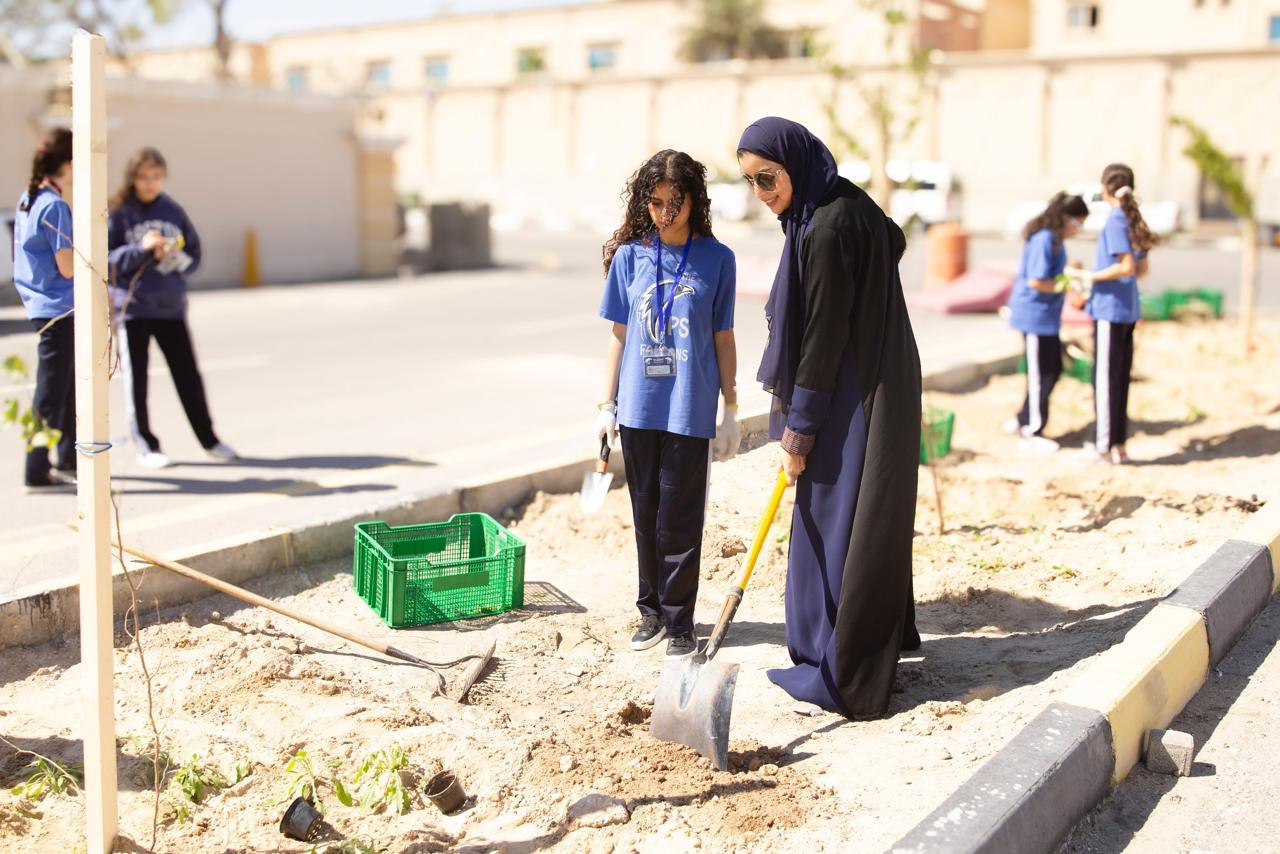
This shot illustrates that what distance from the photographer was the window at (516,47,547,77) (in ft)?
192

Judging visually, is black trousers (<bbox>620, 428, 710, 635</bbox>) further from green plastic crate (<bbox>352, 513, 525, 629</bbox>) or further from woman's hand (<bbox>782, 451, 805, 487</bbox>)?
green plastic crate (<bbox>352, 513, 525, 629</bbox>)

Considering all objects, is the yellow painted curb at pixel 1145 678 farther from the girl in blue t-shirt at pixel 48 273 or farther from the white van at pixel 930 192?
the white van at pixel 930 192

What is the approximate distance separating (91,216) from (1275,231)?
127 feet

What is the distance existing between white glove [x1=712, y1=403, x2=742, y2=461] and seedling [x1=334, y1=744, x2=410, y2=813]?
1.79 metres

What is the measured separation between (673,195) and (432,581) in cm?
184

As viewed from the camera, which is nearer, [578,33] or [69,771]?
[69,771]

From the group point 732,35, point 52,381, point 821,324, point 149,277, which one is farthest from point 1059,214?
point 732,35

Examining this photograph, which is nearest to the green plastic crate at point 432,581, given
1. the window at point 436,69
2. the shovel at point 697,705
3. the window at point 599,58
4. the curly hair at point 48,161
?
the shovel at point 697,705

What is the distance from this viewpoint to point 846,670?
4281 mm

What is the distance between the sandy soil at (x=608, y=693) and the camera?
3596mm

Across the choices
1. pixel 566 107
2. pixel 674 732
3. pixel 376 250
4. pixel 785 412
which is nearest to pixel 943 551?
pixel 785 412

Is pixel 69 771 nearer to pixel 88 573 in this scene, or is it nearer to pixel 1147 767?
pixel 88 573

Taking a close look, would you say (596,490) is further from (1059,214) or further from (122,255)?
(1059,214)

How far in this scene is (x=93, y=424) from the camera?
3.10 meters
